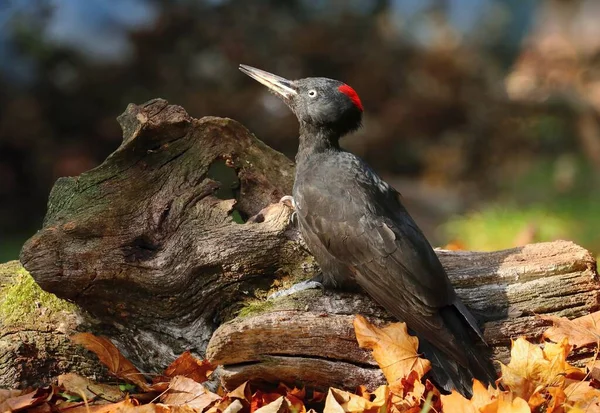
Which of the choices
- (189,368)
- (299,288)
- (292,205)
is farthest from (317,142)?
(189,368)

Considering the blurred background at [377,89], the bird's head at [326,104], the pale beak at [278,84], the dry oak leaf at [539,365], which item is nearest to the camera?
the dry oak leaf at [539,365]

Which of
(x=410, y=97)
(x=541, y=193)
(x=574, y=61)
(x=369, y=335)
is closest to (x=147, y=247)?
(x=369, y=335)

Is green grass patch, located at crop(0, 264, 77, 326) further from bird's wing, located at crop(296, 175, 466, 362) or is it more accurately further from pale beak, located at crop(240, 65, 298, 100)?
pale beak, located at crop(240, 65, 298, 100)

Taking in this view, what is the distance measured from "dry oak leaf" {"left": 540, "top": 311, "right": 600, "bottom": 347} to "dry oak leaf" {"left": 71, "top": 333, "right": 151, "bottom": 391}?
1688 mm

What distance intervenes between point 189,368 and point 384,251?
924mm

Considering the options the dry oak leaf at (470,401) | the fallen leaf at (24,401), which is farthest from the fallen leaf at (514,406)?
the fallen leaf at (24,401)

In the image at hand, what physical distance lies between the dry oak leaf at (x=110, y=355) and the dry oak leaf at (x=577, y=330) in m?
1.69

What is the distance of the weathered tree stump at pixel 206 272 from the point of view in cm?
304

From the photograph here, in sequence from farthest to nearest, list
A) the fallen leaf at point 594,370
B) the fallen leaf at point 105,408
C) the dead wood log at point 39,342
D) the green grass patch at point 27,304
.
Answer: the green grass patch at point 27,304
the dead wood log at point 39,342
the fallen leaf at point 594,370
the fallen leaf at point 105,408

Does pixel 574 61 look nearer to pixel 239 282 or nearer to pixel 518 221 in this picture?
pixel 518 221

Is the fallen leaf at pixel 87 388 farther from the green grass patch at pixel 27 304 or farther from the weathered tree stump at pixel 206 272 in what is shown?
the green grass patch at pixel 27 304

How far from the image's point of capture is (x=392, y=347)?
298cm

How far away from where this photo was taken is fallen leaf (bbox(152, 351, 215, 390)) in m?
3.02

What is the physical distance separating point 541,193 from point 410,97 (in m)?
2.22
